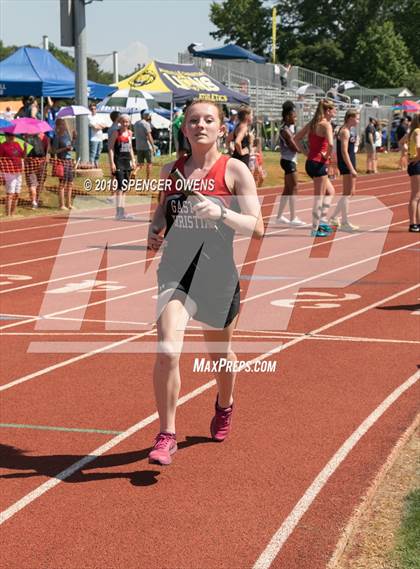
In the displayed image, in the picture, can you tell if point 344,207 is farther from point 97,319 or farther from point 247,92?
point 247,92

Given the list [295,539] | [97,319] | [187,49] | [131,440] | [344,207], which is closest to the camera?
[295,539]

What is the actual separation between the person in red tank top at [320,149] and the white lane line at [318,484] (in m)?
8.58

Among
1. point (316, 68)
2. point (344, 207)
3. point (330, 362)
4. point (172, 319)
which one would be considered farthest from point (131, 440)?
point (316, 68)

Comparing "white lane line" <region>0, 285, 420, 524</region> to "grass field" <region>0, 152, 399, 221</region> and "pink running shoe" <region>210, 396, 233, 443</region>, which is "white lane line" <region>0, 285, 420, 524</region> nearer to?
"pink running shoe" <region>210, 396, 233, 443</region>

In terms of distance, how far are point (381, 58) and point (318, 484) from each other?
293 feet

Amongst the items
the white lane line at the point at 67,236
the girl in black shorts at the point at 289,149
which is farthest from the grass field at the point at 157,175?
the girl in black shorts at the point at 289,149

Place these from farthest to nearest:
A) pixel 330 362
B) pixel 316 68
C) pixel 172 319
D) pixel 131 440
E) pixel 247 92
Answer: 1. pixel 316 68
2. pixel 247 92
3. pixel 330 362
4. pixel 131 440
5. pixel 172 319

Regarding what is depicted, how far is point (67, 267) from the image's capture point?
47.0 feet

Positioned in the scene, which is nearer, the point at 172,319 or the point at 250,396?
the point at 172,319

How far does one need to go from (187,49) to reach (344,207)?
1456 inches

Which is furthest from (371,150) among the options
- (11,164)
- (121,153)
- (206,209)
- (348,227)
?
(206,209)

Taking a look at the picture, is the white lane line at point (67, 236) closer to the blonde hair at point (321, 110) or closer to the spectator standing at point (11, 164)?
the spectator standing at point (11, 164)

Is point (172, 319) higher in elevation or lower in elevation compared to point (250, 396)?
higher

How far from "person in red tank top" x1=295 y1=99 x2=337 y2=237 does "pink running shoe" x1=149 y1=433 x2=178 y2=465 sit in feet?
34.6
